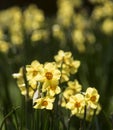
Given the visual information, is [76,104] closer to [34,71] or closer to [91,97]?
[91,97]

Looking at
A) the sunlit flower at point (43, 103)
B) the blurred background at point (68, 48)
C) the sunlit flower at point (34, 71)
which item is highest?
the blurred background at point (68, 48)

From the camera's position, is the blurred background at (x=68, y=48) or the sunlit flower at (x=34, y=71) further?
the blurred background at (x=68, y=48)

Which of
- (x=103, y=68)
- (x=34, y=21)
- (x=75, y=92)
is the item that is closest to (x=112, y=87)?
(x=103, y=68)

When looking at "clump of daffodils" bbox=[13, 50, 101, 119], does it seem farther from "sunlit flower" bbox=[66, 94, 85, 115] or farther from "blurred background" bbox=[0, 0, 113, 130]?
"blurred background" bbox=[0, 0, 113, 130]

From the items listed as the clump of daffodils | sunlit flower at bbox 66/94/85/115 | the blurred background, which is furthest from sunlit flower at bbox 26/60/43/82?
the blurred background

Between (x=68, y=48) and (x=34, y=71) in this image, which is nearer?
(x=34, y=71)

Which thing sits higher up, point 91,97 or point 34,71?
point 34,71

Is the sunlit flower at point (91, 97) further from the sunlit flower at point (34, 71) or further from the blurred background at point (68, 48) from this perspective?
the blurred background at point (68, 48)

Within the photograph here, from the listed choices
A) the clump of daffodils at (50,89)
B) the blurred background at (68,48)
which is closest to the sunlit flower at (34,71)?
the clump of daffodils at (50,89)

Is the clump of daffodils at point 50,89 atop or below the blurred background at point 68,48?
below

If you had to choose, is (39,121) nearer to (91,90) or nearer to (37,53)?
(91,90)

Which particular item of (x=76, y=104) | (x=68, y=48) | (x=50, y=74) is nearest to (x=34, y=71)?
(x=50, y=74)
